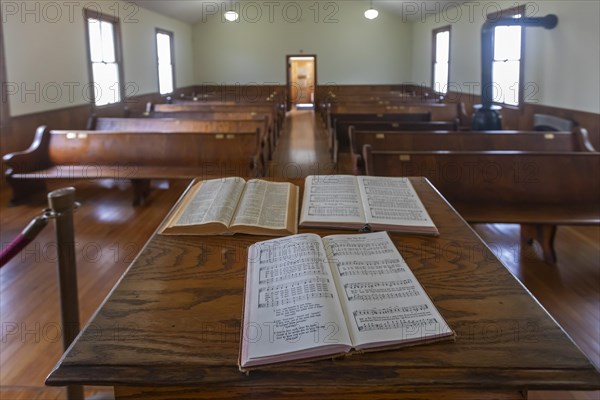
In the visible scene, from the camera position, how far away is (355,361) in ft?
2.43

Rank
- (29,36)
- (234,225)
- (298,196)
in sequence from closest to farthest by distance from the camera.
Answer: (234,225), (298,196), (29,36)

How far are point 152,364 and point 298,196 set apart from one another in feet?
2.84

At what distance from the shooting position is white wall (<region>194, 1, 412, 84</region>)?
1395 centimetres

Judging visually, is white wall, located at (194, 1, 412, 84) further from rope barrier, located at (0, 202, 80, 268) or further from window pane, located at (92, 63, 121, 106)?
rope barrier, located at (0, 202, 80, 268)

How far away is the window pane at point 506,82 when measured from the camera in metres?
7.32

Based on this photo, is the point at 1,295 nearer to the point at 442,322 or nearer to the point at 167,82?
the point at 442,322

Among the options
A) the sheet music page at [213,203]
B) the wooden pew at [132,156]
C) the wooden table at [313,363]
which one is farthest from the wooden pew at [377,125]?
the wooden table at [313,363]

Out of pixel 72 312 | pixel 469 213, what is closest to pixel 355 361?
pixel 72 312

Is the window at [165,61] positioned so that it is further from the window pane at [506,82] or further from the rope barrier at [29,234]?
the rope barrier at [29,234]

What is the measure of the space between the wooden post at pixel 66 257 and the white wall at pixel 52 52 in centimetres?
464

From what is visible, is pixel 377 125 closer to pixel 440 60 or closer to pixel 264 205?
pixel 264 205

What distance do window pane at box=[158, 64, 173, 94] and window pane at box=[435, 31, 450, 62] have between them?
5763 mm

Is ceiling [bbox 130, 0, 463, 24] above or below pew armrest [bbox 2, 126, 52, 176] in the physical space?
above

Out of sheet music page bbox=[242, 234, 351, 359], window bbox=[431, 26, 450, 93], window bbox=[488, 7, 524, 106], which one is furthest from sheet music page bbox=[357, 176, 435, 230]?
window bbox=[431, 26, 450, 93]
